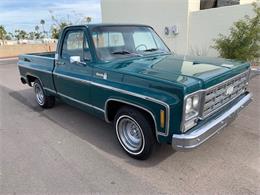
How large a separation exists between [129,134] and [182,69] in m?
1.26

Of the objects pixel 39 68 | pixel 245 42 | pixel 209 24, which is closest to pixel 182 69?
pixel 39 68

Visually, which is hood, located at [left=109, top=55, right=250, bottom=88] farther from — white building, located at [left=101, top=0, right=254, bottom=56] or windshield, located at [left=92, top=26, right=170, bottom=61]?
white building, located at [left=101, top=0, right=254, bottom=56]

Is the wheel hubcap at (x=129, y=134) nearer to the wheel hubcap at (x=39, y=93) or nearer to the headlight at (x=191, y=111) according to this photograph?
the headlight at (x=191, y=111)

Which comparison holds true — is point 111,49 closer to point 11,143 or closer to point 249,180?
point 11,143

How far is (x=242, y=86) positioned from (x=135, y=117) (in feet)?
6.51

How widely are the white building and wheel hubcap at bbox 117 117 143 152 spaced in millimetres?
8407

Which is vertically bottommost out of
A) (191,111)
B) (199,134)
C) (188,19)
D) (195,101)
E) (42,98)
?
(42,98)

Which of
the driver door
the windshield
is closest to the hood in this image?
the windshield

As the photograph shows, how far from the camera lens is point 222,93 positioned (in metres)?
2.98

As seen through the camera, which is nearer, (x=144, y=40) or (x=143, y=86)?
(x=143, y=86)

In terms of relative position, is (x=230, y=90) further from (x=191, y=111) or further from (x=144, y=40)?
(x=144, y=40)

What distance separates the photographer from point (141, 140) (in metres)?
3.09

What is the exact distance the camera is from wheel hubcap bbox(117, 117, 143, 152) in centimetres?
320

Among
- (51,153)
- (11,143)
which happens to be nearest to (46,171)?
(51,153)
